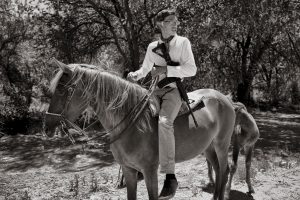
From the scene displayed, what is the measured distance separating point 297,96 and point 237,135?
2326 centimetres

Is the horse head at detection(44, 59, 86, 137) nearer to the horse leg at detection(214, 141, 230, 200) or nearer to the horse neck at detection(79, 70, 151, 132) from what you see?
the horse neck at detection(79, 70, 151, 132)

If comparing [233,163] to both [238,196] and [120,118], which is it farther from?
[120,118]

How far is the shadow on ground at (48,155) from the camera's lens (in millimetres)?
10602

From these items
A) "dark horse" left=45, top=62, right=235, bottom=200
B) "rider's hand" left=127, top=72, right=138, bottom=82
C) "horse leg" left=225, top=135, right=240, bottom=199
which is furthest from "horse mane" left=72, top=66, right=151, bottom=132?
"horse leg" left=225, top=135, right=240, bottom=199

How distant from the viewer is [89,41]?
14.4m

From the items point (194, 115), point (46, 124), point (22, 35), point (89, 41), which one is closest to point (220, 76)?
point (89, 41)

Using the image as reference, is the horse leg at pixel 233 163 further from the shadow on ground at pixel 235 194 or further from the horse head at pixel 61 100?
the horse head at pixel 61 100

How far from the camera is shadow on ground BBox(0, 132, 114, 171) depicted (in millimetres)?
10602

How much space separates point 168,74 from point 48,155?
8.63m

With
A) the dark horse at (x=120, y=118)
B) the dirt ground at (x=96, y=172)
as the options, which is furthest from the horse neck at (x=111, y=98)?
the dirt ground at (x=96, y=172)

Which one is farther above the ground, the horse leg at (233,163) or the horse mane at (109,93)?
the horse mane at (109,93)

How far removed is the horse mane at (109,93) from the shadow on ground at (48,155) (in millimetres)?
5997

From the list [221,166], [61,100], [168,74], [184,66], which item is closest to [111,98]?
[61,100]

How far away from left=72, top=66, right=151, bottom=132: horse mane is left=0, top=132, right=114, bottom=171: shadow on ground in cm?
600
